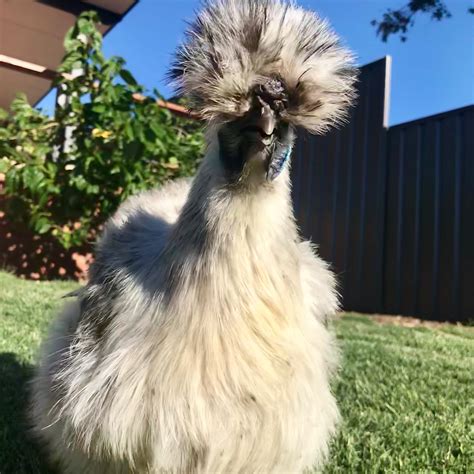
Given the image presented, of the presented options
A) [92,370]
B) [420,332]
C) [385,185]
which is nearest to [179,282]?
[92,370]

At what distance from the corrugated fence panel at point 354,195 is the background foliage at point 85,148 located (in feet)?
9.24

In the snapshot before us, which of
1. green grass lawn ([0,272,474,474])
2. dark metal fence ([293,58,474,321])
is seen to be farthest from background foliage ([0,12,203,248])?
dark metal fence ([293,58,474,321])

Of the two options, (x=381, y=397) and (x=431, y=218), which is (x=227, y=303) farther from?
(x=431, y=218)

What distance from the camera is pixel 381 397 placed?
142 inches

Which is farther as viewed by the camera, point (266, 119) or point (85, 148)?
point (85, 148)

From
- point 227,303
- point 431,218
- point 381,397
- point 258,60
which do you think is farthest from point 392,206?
point 258,60

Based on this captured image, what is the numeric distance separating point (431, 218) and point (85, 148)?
447 centimetres

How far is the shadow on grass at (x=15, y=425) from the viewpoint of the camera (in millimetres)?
2561

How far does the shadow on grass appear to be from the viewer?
2.56 m

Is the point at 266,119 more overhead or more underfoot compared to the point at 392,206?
more underfoot

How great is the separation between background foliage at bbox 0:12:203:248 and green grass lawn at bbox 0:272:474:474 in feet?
4.69

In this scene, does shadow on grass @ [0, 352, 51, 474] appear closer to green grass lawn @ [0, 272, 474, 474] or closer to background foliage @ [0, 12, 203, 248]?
green grass lawn @ [0, 272, 474, 474]

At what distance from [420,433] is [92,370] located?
5.65 feet

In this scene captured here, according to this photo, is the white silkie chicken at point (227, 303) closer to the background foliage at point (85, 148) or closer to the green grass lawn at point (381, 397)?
the green grass lawn at point (381, 397)
